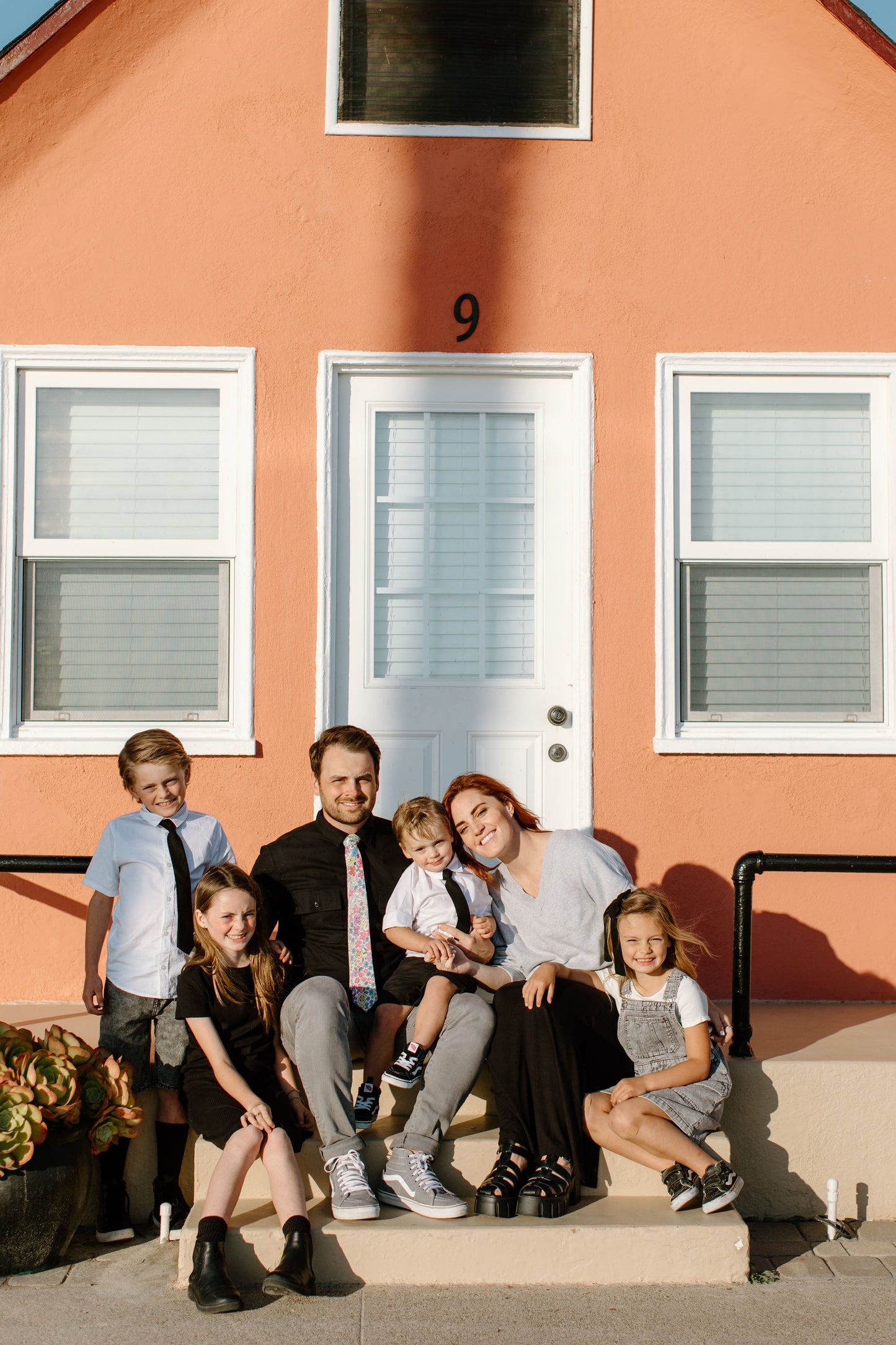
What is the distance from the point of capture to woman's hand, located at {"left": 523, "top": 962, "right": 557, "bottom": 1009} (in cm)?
386

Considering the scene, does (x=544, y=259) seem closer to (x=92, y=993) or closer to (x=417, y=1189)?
(x=92, y=993)

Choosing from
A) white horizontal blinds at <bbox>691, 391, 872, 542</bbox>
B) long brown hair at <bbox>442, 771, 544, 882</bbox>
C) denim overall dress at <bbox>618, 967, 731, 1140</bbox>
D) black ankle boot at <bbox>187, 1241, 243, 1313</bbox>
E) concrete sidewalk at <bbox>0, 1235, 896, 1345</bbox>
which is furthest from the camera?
white horizontal blinds at <bbox>691, 391, 872, 542</bbox>

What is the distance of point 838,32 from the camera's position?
17.2 feet

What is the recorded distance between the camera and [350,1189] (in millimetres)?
3531

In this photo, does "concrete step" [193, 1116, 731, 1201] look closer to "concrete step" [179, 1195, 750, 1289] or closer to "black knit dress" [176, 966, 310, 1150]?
"black knit dress" [176, 966, 310, 1150]

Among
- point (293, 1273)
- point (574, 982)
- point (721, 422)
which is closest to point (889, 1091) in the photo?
point (574, 982)

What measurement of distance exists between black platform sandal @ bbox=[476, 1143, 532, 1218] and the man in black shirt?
0.21ft

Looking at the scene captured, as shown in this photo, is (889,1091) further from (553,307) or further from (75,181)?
(75,181)

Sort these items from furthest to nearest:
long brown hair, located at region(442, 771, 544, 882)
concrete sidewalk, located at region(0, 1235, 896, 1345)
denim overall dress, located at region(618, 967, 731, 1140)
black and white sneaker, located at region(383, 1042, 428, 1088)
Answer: long brown hair, located at region(442, 771, 544, 882) < black and white sneaker, located at region(383, 1042, 428, 1088) < denim overall dress, located at region(618, 967, 731, 1140) < concrete sidewalk, located at region(0, 1235, 896, 1345)

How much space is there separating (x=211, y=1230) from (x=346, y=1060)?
0.59 m

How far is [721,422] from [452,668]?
1.56 m

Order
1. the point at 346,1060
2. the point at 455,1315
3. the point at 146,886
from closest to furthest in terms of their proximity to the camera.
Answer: the point at 455,1315 < the point at 346,1060 < the point at 146,886

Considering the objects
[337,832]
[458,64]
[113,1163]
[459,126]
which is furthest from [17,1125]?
[458,64]

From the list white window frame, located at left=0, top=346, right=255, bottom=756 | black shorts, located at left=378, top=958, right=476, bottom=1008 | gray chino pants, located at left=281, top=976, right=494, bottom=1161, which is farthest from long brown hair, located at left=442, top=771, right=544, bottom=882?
white window frame, located at left=0, top=346, right=255, bottom=756
